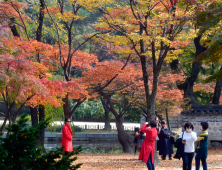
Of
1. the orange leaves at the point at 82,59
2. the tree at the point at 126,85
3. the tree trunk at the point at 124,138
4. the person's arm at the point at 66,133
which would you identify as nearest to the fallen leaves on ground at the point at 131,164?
the person's arm at the point at 66,133

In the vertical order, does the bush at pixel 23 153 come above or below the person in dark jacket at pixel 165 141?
above

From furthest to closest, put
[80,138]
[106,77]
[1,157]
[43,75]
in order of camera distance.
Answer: [80,138] < [106,77] < [43,75] < [1,157]

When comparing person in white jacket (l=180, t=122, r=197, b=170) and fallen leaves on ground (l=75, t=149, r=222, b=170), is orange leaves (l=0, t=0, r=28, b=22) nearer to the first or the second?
fallen leaves on ground (l=75, t=149, r=222, b=170)

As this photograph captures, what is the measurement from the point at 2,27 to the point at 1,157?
9.54 m

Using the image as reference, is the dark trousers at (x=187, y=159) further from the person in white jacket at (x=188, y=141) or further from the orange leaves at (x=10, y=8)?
the orange leaves at (x=10, y=8)

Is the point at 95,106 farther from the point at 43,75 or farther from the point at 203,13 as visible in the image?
the point at 203,13

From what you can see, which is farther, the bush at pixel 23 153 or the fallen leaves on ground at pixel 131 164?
the fallen leaves on ground at pixel 131 164

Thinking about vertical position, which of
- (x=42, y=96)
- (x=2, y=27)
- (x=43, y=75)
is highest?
(x=2, y=27)

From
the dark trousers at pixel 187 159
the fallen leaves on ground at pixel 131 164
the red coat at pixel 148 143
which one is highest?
the red coat at pixel 148 143

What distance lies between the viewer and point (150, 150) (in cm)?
554

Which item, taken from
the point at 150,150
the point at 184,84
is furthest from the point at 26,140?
the point at 184,84

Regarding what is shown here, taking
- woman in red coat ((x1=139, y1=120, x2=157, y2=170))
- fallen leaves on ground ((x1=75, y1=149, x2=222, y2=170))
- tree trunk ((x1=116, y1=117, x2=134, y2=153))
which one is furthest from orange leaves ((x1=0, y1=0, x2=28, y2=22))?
tree trunk ((x1=116, y1=117, x2=134, y2=153))

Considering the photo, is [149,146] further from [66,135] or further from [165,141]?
[165,141]

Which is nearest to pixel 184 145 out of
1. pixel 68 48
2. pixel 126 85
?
pixel 68 48
